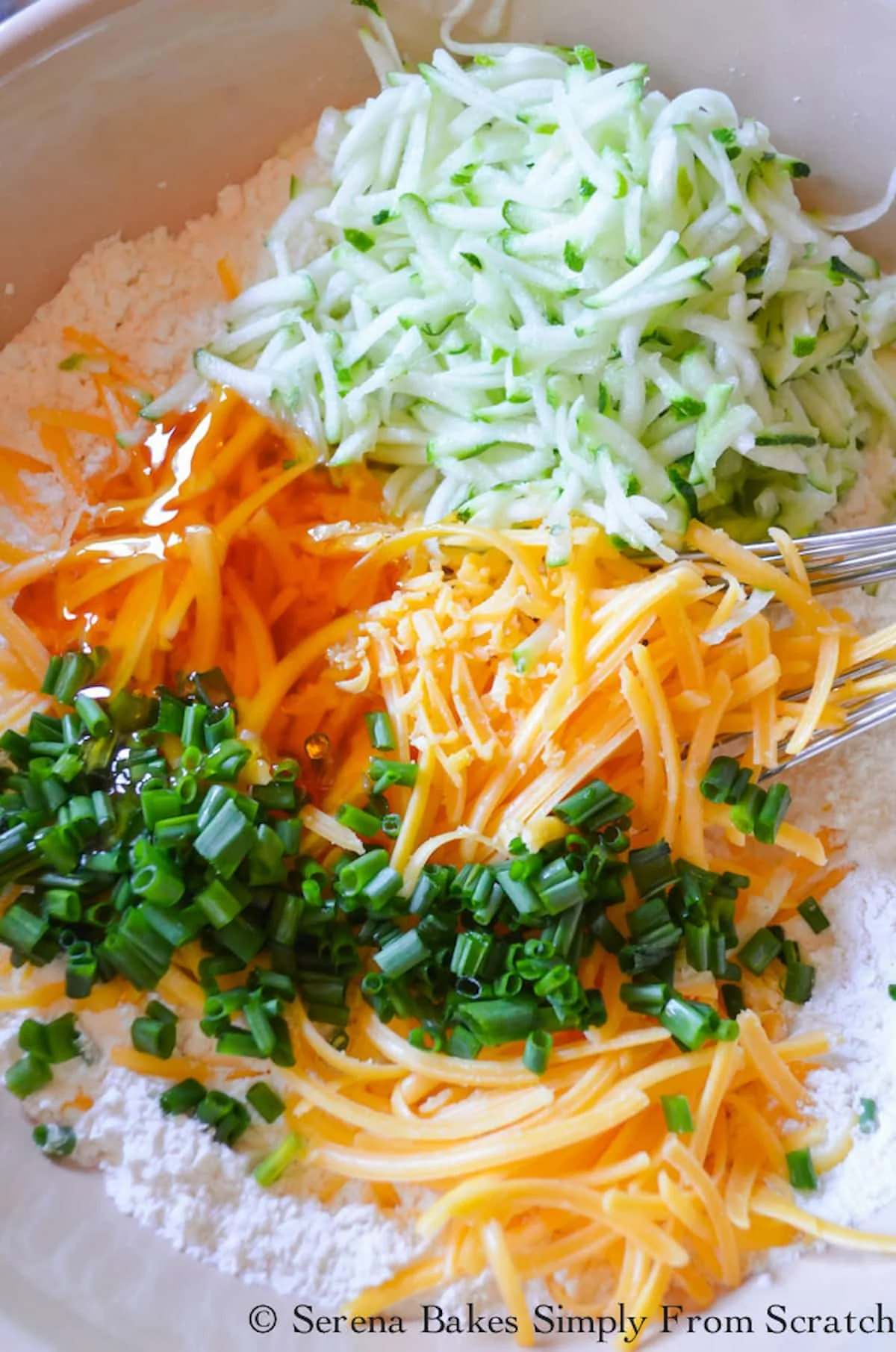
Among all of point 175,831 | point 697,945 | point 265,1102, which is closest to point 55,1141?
point 265,1102

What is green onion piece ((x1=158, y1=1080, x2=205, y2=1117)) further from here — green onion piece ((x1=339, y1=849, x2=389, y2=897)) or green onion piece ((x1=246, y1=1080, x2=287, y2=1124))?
green onion piece ((x1=339, y1=849, x2=389, y2=897))

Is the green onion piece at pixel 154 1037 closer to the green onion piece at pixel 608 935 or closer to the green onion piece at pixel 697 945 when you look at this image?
the green onion piece at pixel 608 935

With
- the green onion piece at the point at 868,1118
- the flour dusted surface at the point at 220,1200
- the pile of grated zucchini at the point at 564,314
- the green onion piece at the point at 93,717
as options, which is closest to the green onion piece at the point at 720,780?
the pile of grated zucchini at the point at 564,314

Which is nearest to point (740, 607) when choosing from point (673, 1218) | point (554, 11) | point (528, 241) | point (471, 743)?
point (471, 743)

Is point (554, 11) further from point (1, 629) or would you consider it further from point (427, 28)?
point (1, 629)

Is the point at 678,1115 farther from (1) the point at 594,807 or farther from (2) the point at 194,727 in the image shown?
(2) the point at 194,727

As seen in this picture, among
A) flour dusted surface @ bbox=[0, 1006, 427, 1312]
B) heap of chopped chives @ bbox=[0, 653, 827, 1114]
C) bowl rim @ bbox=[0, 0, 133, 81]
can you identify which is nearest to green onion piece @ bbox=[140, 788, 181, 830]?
heap of chopped chives @ bbox=[0, 653, 827, 1114]
